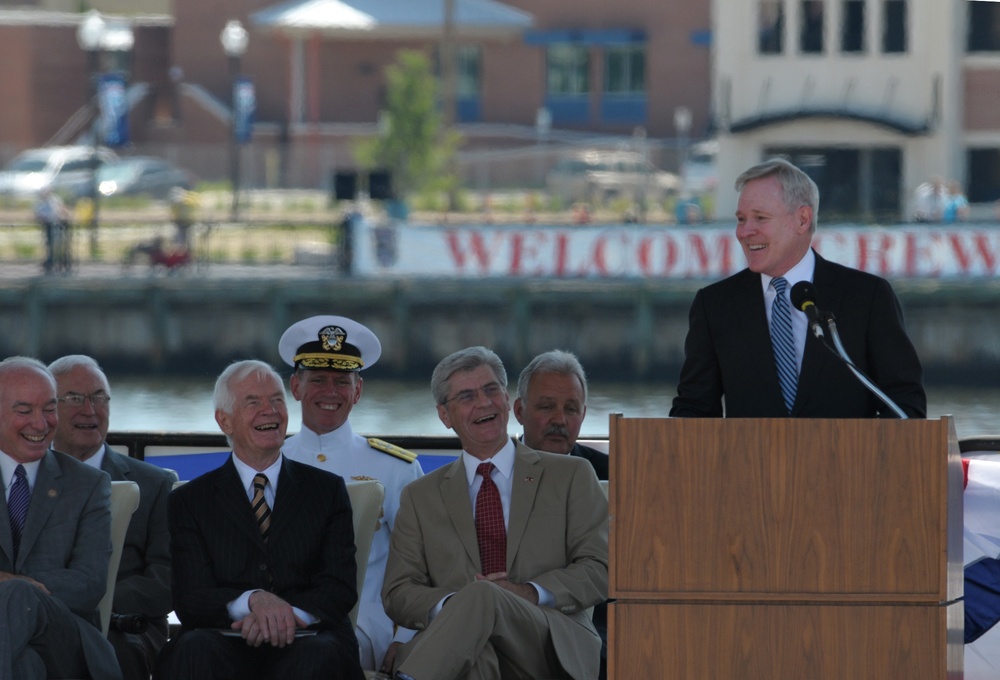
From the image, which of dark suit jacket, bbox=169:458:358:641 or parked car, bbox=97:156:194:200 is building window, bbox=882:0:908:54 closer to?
parked car, bbox=97:156:194:200

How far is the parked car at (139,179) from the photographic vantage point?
40656mm

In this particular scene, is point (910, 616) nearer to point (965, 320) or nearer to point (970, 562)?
point (970, 562)

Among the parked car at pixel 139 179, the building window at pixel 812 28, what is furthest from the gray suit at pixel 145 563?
the parked car at pixel 139 179

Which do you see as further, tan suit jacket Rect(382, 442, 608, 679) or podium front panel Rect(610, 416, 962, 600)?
tan suit jacket Rect(382, 442, 608, 679)

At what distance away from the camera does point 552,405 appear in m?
5.58

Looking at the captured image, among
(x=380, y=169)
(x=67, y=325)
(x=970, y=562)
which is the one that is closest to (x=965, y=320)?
(x=67, y=325)

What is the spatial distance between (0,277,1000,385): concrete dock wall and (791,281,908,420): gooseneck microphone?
20.0 m

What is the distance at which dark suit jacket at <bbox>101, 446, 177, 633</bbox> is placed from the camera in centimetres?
516

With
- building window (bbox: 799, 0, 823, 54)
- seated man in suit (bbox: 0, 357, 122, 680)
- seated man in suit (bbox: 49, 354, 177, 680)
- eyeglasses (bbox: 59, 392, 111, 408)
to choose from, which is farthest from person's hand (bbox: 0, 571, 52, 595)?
building window (bbox: 799, 0, 823, 54)

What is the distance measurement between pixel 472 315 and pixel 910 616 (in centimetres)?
2152

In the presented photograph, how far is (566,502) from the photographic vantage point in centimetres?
485

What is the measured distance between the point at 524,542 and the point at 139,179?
37526mm

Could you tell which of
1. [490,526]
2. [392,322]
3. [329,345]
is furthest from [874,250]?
[490,526]

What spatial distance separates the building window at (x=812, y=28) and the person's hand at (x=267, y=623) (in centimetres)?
3055
